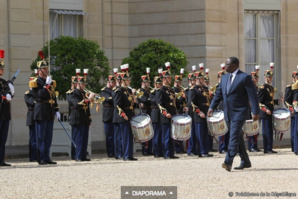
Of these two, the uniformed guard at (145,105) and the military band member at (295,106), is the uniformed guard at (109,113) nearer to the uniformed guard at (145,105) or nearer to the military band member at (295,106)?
the uniformed guard at (145,105)

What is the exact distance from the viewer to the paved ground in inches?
492

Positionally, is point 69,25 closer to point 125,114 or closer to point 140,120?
point 125,114

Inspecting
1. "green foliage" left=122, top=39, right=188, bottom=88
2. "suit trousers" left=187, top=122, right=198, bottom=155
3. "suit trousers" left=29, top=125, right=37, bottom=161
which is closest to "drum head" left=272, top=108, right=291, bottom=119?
"suit trousers" left=187, top=122, right=198, bottom=155

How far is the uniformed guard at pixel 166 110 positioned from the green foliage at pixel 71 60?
399 centimetres

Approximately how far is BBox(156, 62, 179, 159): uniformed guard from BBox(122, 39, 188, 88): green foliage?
472 centimetres

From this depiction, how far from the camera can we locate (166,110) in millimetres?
20000

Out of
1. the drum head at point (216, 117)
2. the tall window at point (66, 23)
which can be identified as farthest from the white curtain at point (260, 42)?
the drum head at point (216, 117)

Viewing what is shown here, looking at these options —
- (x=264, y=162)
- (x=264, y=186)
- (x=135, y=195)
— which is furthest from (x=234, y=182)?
(x=264, y=162)

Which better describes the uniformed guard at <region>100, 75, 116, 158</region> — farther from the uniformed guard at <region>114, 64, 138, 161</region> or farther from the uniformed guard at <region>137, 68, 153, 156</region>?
the uniformed guard at <region>114, 64, 138, 161</region>

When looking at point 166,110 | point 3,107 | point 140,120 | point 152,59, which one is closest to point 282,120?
point 166,110

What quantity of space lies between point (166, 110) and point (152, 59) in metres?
5.17

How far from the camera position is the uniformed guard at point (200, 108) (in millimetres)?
20469

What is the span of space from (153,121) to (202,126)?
1.12 metres

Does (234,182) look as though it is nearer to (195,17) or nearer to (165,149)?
(165,149)
